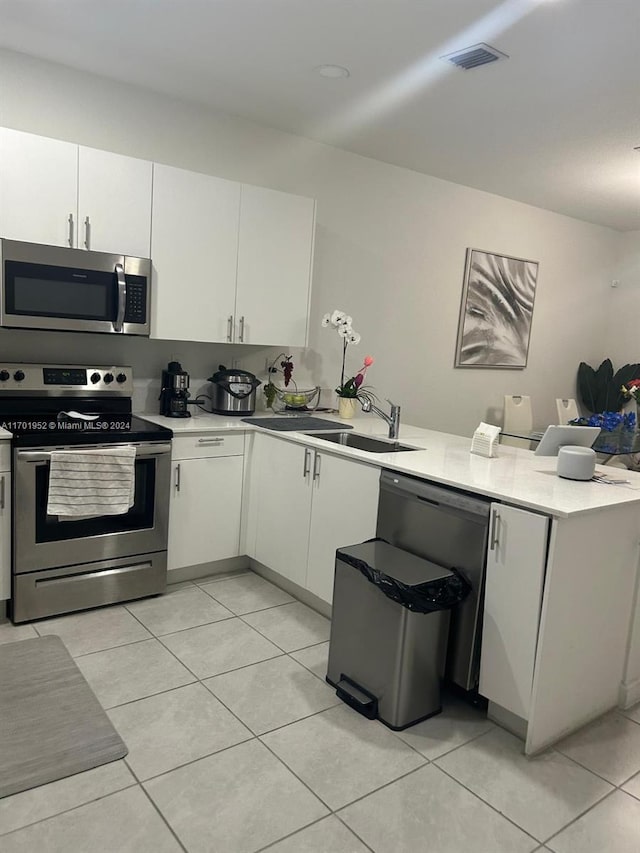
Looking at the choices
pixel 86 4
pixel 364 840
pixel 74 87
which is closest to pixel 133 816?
pixel 364 840

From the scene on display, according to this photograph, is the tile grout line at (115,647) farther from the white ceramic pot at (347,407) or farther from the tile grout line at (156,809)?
the white ceramic pot at (347,407)

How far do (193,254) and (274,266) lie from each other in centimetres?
51

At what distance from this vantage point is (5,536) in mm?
2900

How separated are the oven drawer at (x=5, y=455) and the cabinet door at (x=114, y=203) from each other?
1.01m

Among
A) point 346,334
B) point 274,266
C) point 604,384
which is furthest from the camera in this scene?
point 604,384

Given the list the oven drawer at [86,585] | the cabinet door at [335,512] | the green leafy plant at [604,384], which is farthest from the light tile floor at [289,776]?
the green leafy plant at [604,384]

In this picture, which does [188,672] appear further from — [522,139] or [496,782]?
[522,139]

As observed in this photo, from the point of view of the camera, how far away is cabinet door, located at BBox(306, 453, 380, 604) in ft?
9.59

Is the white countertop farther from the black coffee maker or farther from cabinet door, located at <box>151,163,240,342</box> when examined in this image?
cabinet door, located at <box>151,163,240,342</box>

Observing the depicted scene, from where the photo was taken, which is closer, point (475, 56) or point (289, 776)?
point (289, 776)

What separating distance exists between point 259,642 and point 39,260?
2003 mm

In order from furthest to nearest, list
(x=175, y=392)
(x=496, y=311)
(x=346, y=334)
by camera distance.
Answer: (x=496, y=311)
(x=346, y=334)
(x=175, y=392)

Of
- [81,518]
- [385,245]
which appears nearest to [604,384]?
Result: [385,245]

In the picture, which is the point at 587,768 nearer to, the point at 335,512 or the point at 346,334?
the point at 335,512
